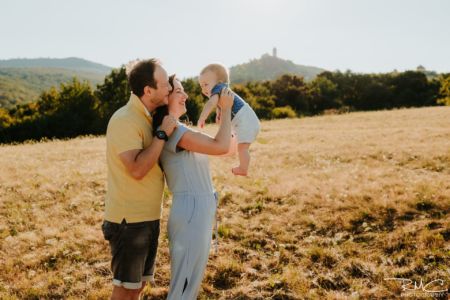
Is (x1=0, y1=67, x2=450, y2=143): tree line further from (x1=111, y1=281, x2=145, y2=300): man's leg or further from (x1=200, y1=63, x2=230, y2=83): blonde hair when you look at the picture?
(x1=111, y1=281, x2=145, y2=300): man's leg

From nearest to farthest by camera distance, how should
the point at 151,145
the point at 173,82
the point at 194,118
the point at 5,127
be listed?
the point at 151,145
the point at 173,82
the point at 5,127
the point at 194,118

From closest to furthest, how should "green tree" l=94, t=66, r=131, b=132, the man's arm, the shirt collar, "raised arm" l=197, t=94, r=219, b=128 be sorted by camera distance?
1. the man's arm
2. the shirt collar
3. "raised arm" l=197, t=94, r=219, b=128
4. "green tree" l=94, t=66, r=131, b=132

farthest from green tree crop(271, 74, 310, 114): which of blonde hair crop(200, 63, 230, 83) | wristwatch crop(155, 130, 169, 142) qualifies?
wristwatch crop(155, 130, 169, 142)

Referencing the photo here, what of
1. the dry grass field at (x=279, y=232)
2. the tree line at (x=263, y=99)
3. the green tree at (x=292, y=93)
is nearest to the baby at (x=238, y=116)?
the dry grass field at (x=279, y=232)

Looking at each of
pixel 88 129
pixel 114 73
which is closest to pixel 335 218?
pixel 88 129

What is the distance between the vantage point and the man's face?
3304 mm

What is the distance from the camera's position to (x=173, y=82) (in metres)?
3.53

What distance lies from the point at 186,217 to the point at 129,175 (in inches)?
24.2

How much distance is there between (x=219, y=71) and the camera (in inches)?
197

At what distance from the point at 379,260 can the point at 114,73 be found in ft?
151

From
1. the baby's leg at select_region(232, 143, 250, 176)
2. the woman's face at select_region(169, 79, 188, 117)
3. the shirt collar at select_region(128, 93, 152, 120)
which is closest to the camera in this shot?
the shirt collar at select_region(128, 93, 152, 120)

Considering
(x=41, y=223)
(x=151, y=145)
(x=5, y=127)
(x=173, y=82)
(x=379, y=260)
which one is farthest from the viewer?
(x=5, y=127)

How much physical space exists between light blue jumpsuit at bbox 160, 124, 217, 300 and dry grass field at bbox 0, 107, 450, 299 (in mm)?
2378

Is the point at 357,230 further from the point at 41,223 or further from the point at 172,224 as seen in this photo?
the point at 41,223
